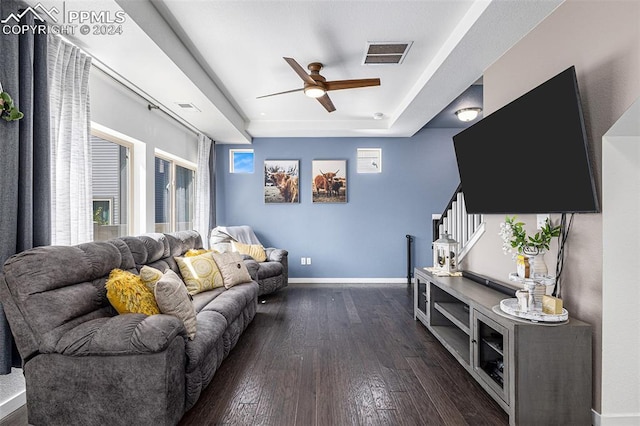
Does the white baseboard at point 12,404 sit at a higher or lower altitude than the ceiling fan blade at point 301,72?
lower

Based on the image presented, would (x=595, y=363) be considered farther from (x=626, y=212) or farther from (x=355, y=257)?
(x=355, y=257)

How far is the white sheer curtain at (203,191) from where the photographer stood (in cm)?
494

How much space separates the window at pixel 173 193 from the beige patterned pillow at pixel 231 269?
1370 millimetres

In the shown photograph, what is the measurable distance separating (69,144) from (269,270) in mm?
2768

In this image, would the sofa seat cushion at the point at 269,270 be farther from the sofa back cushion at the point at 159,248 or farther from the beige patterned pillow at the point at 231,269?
the sofa back cushion at the point at 159,248

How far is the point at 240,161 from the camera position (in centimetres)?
553

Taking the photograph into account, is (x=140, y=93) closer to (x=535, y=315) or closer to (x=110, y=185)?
(x=110, y=185)

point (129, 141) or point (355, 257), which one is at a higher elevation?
point (129, 141)

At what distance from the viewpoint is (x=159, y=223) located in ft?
13.7

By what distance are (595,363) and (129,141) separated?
440 cm

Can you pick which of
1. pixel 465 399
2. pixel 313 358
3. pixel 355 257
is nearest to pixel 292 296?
pixel 355 257

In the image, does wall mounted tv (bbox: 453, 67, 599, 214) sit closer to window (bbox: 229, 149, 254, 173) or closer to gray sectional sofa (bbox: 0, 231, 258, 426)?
gray sectional sofa (bbox: 0, 231, 258, 426)

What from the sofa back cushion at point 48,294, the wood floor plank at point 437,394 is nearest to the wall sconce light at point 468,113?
the wood floor plank at point 437,394

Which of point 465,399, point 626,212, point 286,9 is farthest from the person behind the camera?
point 286,9
